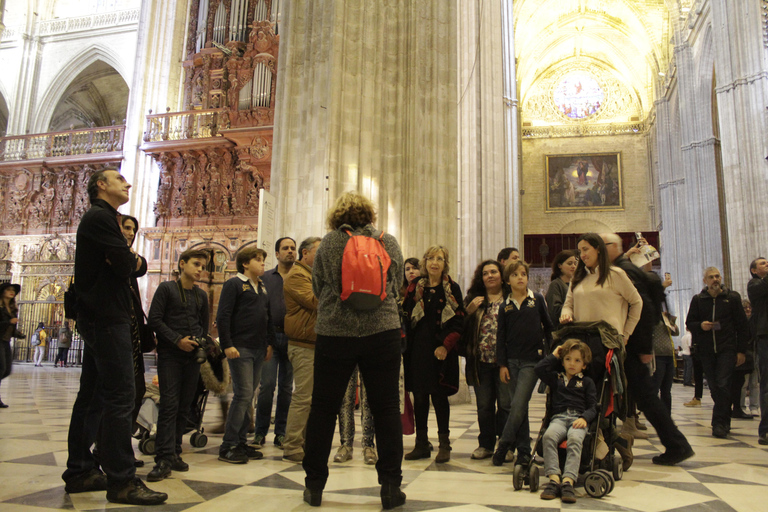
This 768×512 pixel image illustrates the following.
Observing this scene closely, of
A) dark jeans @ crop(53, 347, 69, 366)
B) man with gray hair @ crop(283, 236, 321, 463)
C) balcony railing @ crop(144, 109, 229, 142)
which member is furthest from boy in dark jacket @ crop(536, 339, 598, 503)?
dark jeans @ crop(53, 347, 69, 366)

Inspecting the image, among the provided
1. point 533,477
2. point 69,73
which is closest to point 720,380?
point 533,477

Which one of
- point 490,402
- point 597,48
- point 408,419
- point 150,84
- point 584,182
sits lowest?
point 408,419

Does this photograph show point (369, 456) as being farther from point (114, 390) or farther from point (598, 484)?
point (114, 390)

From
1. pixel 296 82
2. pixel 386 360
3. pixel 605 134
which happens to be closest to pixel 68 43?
pixel 296 82

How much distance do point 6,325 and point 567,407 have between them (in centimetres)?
547

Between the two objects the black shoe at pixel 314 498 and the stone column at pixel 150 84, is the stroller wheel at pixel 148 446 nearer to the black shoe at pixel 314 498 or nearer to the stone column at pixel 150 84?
the black shoe at pixel 314 498

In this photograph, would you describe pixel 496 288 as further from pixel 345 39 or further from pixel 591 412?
pixel 345 39

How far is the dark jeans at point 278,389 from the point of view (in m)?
4.07

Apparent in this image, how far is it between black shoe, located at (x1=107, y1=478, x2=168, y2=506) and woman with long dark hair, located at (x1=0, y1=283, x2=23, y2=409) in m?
3.98

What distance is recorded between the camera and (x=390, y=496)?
2393 mm

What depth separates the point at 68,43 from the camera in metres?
19.5

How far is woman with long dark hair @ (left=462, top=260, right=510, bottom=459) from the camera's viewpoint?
3.75m

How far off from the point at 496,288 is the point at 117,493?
8.25 ft

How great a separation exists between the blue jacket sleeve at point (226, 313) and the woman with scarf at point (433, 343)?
1136mm
